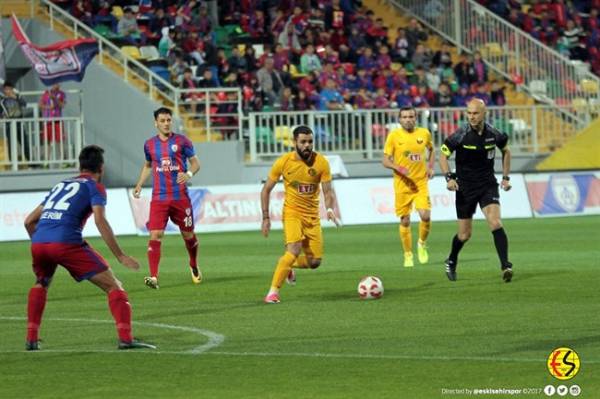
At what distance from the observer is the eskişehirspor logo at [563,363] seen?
11.6 metres

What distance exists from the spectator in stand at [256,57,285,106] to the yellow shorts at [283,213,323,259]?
21.2 m

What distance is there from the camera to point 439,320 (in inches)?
614

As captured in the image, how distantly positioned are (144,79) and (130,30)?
1712 millimetres

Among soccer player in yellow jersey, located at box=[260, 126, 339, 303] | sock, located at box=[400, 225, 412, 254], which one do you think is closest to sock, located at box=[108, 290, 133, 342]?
soccer player in yellow jersey, located at box=[260, 126, 339, 303]

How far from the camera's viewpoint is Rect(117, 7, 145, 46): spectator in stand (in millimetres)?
40031

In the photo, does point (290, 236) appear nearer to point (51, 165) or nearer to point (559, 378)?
point (559, 378)

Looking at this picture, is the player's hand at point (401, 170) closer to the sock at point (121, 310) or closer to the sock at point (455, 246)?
the sock at point (455, 246)

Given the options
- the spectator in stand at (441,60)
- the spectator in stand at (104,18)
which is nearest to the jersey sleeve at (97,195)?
the spectator in stand at (104,18)

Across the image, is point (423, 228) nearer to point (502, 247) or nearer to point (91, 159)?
point (502, 247)

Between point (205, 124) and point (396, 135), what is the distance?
16816 mm

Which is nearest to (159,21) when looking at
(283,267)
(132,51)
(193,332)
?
(132,51)

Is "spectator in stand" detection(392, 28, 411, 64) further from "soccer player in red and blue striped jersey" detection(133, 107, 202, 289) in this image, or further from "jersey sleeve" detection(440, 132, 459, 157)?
"jersey sleeve" detection(440, 132, 459, 157)

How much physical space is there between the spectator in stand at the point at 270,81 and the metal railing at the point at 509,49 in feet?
24.6

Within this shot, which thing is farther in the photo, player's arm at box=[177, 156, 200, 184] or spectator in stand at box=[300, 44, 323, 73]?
spectator in stand at box=[300, 44, 323, 73]
